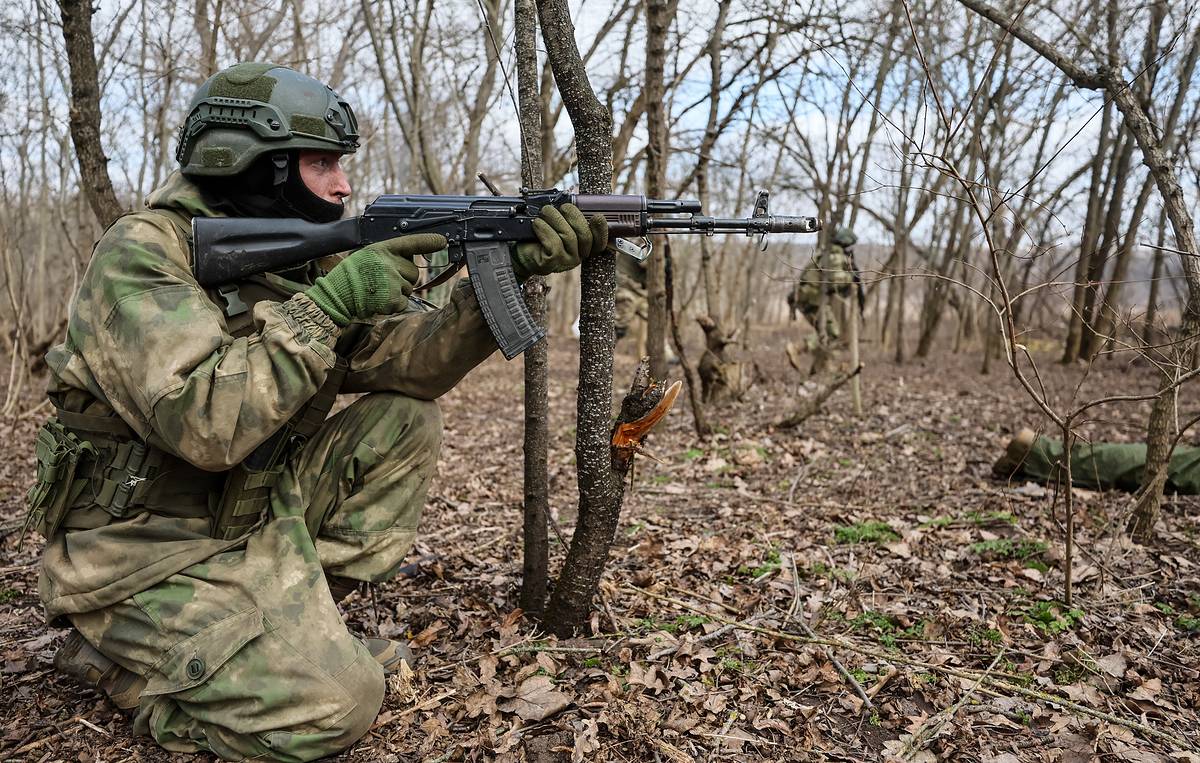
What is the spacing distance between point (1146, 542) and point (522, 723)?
3430mm

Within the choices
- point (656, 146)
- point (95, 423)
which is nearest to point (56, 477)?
point (95, 423)

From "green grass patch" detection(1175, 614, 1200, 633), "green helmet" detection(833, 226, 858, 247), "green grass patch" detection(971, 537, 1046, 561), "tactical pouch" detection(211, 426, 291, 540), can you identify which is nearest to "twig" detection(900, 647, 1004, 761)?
"green grass patch" detection(1175, 614, 1200, 633)

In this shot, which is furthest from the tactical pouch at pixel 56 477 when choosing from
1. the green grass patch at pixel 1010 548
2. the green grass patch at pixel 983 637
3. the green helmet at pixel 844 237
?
the green helmet at pixel 844 237

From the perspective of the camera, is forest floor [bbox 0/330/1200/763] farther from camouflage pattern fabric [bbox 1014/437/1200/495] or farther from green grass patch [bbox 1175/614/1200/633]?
camouflage pattern fabric [bbox 1014/437/1200/495]

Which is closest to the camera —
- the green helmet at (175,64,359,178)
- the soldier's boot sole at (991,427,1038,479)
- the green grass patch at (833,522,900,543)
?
the green helmet at (175,64,359,178)

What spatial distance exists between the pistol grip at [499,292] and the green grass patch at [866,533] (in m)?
2.42

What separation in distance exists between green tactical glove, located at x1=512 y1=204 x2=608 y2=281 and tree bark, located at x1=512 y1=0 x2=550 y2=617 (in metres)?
0.50

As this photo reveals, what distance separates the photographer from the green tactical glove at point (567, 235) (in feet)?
8.71

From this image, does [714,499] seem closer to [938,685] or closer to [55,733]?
[938,685]

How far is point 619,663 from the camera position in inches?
112

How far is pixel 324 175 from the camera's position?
2875 mm

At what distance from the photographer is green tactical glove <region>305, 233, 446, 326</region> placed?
2.52 metres

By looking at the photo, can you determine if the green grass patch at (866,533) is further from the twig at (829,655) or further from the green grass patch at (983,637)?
the green grass patch at (983,637)

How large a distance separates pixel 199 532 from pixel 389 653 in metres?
0.81
